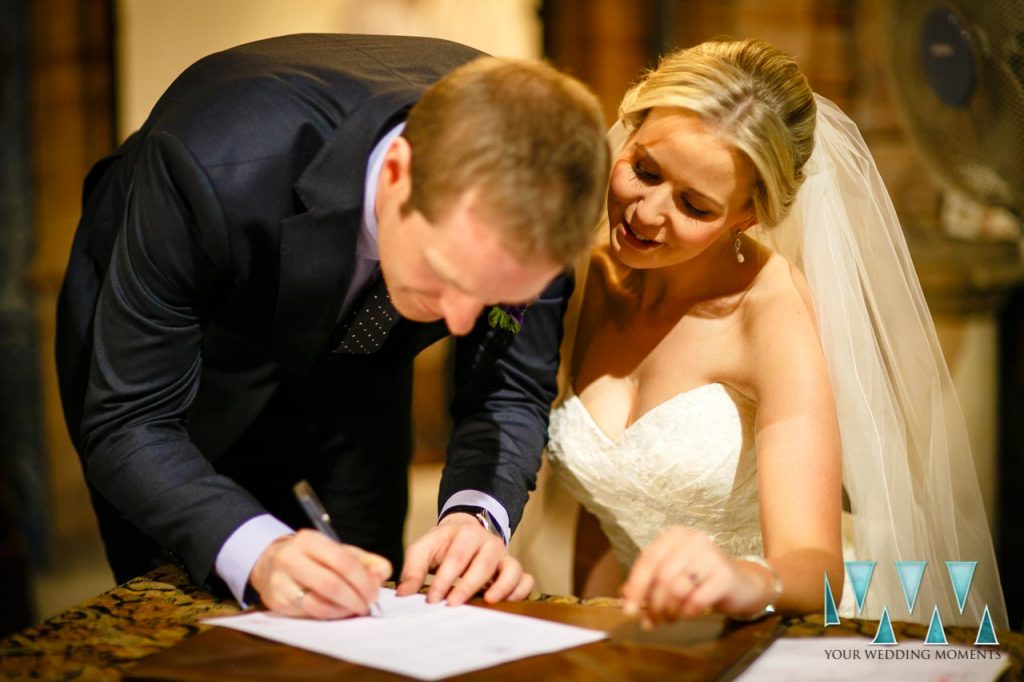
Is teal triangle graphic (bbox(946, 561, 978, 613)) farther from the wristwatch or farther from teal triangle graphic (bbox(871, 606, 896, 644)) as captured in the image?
the wristwatch

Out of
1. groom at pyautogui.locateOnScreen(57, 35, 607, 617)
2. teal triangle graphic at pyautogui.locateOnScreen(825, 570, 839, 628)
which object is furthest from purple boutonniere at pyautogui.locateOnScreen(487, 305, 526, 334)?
teal triangle graphic at pyautogui.locateOnScreen(825, 570, 839, 628)

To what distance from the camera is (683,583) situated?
120cm

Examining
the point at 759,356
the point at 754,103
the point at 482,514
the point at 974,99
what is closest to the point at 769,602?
the point at 482,514

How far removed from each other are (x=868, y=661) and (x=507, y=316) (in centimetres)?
80

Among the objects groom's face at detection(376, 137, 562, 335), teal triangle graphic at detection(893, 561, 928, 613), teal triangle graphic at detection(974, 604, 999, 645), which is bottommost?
teal triangle graphic at detection(893, 561, 928, 613)

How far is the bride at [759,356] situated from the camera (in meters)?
1.73

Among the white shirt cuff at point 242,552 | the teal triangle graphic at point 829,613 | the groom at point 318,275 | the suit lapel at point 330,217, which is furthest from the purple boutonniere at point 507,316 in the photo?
the teal triangle graphic at point 829,613

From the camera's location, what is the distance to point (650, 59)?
4.56 meters

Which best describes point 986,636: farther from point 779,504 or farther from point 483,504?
point 483,504

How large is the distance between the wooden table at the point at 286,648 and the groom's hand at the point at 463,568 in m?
0.05

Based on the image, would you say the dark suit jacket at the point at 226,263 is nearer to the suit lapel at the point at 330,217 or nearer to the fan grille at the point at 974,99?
the suit lapel at the point at 330,217

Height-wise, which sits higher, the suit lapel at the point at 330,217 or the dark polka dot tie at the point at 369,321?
the suit lapel at the point at 330,217

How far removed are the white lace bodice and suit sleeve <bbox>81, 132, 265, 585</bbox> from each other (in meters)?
0.80

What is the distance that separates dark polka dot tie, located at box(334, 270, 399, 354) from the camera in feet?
5.59
